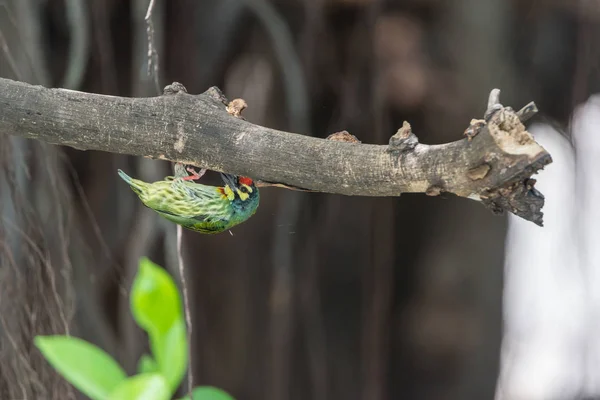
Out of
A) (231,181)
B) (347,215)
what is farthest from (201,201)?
(347,215)

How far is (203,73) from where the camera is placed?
1.29m

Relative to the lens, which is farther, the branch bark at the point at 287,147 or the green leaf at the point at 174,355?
the green leaf at the point at 174,355

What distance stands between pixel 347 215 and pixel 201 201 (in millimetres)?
719

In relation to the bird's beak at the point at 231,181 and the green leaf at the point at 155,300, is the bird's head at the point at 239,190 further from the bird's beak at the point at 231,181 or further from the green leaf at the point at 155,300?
the green leaf at the point at 155,300

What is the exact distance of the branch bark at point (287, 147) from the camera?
408 millimetres

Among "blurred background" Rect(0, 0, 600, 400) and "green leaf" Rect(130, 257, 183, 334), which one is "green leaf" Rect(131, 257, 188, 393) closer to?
"green leaf" Rect(130, 257, 183, 334)

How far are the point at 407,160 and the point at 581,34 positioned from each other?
0.91 m

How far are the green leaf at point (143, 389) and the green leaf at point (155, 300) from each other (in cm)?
9

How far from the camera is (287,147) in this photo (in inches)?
19.9

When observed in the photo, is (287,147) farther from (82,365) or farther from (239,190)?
(82,365)

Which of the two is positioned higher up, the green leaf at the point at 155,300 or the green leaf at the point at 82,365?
the green leaf at the point at 155,300

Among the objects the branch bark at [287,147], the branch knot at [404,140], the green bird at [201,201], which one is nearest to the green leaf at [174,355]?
the green bird at [201,201]

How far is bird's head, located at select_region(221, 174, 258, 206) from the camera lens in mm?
647

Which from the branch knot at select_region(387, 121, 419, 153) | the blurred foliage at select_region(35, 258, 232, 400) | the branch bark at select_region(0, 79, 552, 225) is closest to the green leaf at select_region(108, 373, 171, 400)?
the blurred foliage at select_region(35, 258, 232, 400)
